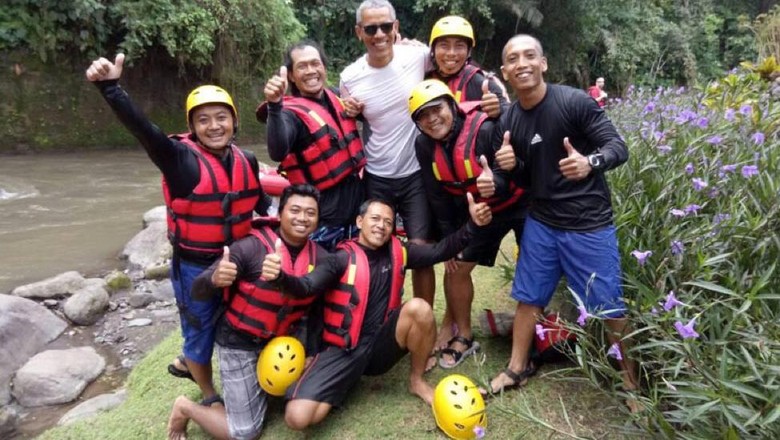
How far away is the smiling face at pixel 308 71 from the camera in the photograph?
3.34 m

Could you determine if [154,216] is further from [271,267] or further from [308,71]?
[271,267]

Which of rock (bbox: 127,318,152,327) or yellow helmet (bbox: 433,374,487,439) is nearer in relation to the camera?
yellow helmet (bbox: 433,374,487,439)

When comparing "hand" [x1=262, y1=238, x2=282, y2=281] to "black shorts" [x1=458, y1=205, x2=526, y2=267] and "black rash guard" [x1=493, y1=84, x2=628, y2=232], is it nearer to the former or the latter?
"black shorts" [x1=458, y1=205, x2=526, y2=267]

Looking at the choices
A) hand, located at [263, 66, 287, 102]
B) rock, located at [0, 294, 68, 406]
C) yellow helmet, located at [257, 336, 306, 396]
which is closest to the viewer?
hand, located at [263, 66, 287, 102]

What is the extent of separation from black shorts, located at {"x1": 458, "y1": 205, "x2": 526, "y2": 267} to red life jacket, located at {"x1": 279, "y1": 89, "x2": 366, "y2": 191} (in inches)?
35.2

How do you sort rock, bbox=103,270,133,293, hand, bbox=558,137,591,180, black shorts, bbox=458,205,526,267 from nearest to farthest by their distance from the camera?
1. hand, bbox=558,137,591,180
2. black shorts, bbox=458,205,526,267
3. rock, bbox=103,270,133,293

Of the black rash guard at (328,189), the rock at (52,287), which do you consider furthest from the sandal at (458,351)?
the rock at (52,287)

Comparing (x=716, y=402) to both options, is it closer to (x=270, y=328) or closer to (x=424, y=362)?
(x=424, y=362)

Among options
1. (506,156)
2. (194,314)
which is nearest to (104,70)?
(194,314)

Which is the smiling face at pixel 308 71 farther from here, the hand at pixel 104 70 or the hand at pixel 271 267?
the hand at pixel 271 267

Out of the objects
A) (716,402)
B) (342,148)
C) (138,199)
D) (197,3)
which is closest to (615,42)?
(197,3)

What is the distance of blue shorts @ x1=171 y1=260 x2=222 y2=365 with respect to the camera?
3143 millimetres

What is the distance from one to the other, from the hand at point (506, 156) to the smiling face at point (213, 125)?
1.49m

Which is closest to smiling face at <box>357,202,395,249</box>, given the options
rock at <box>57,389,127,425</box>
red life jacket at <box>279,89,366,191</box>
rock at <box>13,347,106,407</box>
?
red life jacket at <box>279,89,366,191</box>
